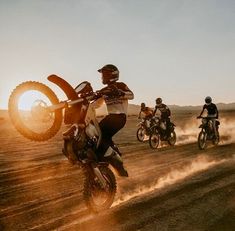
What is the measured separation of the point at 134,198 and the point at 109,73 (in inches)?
95.2

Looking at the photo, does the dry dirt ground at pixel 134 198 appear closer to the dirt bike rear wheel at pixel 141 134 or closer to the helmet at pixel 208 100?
the helmet at pixel 208 100

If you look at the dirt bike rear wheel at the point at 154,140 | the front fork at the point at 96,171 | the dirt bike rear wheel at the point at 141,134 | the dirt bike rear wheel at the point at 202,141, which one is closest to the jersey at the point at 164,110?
the dirt bike rear wheel at the point at 154,140

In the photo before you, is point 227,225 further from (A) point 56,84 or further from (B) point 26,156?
(B) point 26,156

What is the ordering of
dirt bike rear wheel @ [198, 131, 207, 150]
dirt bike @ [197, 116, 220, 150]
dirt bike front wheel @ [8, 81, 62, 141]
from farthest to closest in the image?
dirt bike @ [197, 116, 220, 150] → dirt bike rear wheel @ [198, 131, 207, 150] → dirt bike front wheel @ [8, 81, 62, 141]

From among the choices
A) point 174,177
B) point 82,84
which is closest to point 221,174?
point 174,177

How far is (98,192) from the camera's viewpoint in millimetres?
5805

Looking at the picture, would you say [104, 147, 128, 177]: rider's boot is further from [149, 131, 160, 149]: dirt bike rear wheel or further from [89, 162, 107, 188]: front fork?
[149, 131, 160, 149]: dirt bike rear wheel

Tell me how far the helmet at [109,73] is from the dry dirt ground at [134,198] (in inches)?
82.1

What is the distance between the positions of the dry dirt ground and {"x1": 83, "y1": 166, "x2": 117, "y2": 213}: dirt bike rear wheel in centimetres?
15

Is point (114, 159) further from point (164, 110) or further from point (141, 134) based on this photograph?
point (141, 134)

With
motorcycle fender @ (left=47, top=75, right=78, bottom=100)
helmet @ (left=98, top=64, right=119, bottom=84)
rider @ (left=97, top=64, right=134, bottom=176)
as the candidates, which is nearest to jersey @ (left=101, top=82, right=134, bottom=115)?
rider @ (left=97, top=64, right=134, bottom=176)

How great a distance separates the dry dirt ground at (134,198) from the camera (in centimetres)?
506

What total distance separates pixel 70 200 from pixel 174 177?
301 cm

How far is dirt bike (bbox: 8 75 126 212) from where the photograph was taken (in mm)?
4699
